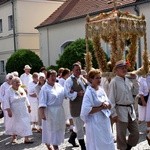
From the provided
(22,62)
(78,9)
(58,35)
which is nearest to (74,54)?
(78,9)

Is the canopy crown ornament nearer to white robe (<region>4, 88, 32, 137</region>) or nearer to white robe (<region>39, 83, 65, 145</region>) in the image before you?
white robe (<region>39, 83, 65, 145</region>)

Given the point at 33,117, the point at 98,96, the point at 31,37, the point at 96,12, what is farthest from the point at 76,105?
the point at 31,37

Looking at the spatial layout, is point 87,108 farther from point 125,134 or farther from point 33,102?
point 33,102

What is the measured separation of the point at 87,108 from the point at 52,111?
5.47 feet

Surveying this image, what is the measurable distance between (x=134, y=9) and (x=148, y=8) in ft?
2.94

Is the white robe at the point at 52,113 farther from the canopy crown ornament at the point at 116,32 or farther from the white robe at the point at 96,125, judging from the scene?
the canopy crown ornament at the point at 116,32

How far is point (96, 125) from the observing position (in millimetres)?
6676

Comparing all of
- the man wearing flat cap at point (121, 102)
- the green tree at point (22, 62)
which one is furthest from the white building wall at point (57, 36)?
the man wearing flat cap at point (121, 102)

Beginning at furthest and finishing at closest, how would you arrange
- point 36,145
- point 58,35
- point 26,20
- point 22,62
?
point 26,20 → point 58,35 → point 22,62 → point 36,145

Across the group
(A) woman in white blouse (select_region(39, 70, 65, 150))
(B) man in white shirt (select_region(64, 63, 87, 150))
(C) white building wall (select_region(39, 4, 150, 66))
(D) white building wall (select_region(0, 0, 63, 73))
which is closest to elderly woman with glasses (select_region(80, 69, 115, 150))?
(A) woman in white blouse (select_region(39, 70, 65, 150))

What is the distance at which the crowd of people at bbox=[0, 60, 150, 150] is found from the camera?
6.71 meters

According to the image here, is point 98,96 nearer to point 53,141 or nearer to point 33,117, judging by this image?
point 53,141

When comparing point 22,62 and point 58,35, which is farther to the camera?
point 58,35

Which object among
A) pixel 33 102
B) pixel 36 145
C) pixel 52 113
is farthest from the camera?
pixel 33 102
